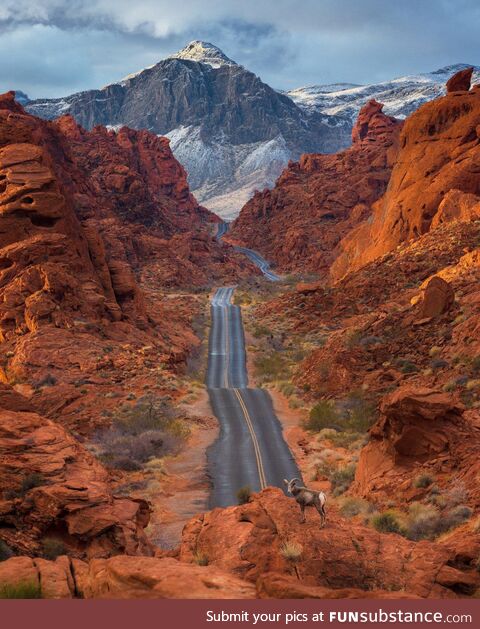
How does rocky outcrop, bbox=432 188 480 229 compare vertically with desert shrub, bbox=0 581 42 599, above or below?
above

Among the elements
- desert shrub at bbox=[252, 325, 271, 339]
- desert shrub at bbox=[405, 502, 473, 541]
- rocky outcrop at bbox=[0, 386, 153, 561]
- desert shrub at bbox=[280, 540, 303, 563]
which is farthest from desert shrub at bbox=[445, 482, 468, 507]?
desert shrub at bbox=[252, 325, 271, 339]

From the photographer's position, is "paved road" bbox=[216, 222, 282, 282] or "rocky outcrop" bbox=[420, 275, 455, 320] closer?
"rocky outcrop" bbox=[420, 275, 455, 320]

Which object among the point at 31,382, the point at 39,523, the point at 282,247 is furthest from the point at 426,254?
the point at 282,247

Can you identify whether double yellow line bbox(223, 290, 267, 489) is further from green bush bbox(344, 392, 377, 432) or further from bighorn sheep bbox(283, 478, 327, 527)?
bighorn sheep bbox(283, 478, 327, 527)

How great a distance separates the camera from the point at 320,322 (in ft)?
202

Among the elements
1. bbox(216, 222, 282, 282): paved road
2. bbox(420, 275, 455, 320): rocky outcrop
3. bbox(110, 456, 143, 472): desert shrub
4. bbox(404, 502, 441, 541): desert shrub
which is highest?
bbox(216, 222, 282, 282): paved road

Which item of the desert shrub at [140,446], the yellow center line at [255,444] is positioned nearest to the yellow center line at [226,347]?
the yellow center line at [255,444]

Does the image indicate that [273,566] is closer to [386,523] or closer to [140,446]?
[386,523]

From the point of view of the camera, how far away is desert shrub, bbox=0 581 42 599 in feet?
32.8

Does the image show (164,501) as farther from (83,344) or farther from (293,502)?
(83,344)

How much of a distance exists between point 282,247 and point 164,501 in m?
112

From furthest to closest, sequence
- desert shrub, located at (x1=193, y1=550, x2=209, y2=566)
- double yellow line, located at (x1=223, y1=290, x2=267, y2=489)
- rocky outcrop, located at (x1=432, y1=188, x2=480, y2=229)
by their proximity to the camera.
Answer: rocky outcrop, located at (x1=432, y1=188, x2=480, y2=229), double yellow line, located at (x1=223, y1=290, x2=267, y2=489), desert shrub, located at (x1=193, y1=550, x2=209, y2=566)

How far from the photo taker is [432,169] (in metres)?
62.0

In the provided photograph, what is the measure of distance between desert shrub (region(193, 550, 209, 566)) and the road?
30.9ft
